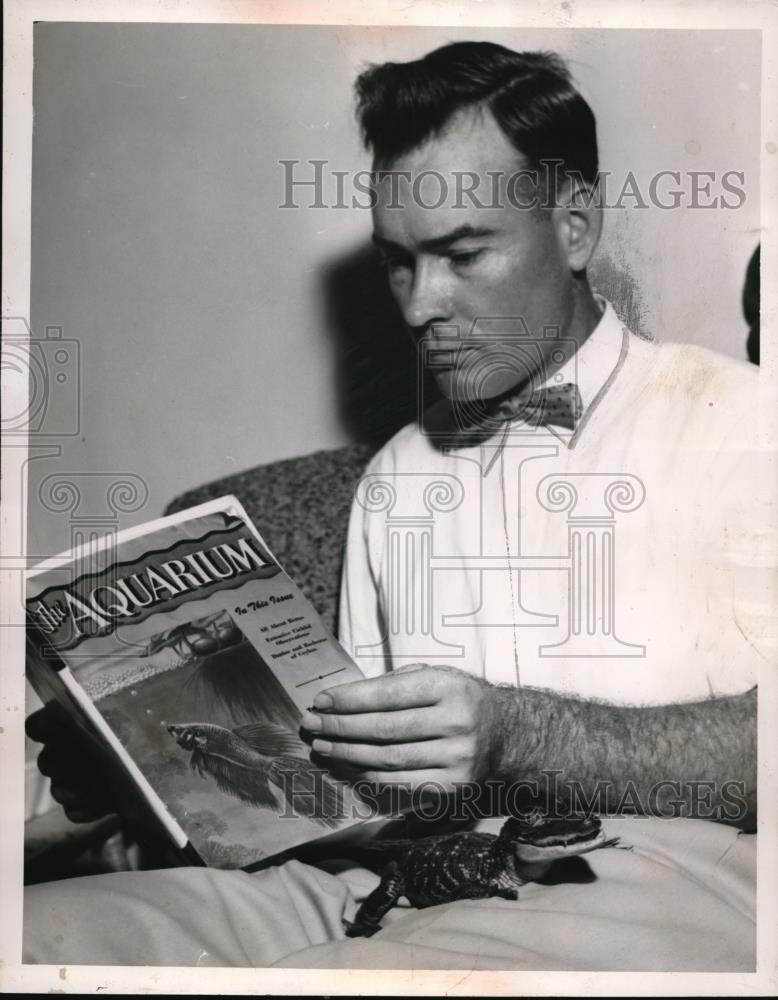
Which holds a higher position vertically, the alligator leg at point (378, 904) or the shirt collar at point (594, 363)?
the shirt collar at point (594, 363)

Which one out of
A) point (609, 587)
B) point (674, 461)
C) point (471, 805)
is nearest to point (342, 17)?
point (674, 461)

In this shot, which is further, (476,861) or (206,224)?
(206,224)

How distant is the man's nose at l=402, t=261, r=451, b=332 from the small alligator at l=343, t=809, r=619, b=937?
672 millimetres

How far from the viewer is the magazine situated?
1329 mm

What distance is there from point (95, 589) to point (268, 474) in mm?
282

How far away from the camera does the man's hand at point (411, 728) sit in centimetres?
131

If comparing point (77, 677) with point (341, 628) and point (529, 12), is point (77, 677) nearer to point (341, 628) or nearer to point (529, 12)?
point (341, 628)

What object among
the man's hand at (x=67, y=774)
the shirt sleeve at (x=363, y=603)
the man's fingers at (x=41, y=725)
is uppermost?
the shirt sleeve at (x=363, y=603)

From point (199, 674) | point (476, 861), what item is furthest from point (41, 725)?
point (476, 861)

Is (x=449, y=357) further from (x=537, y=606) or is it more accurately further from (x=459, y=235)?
(x=537, y=606)

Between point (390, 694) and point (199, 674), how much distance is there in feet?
0.85

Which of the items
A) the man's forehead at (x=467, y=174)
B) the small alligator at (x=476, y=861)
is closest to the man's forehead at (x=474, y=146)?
the man's forehead at (x=467, y=174)

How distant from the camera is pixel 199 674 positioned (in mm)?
1354

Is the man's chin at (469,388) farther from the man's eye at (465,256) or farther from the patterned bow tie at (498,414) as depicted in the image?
the man's eye at (465,256)
